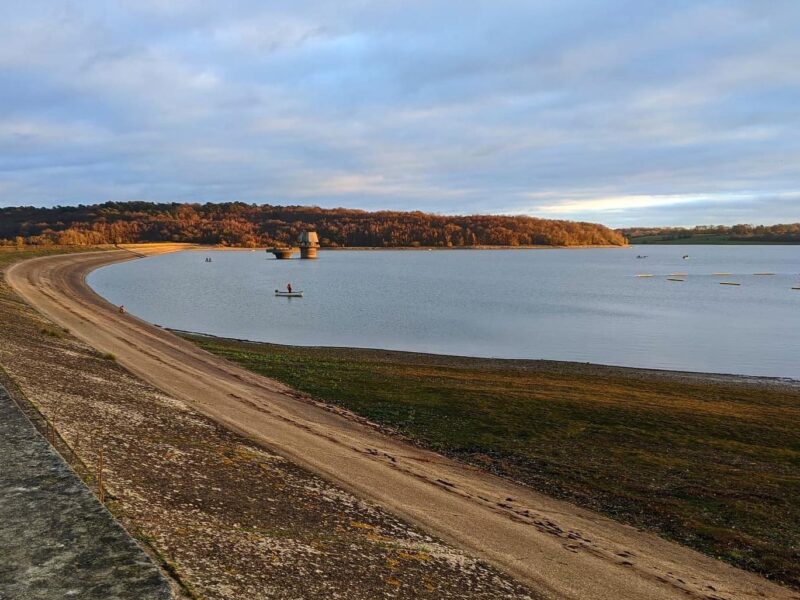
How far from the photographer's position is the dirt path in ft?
28.1

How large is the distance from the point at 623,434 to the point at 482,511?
7.89 meters

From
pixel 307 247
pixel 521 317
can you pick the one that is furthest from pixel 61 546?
pixel 307 247

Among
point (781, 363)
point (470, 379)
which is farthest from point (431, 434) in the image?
point (781, 363)

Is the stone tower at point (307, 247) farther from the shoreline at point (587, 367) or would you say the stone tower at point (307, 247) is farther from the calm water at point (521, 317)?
the shoreline at point (587, 367)

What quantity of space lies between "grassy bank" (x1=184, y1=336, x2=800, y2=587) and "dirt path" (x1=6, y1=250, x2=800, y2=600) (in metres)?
0.82

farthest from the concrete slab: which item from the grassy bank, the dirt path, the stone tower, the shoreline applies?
the stone tower

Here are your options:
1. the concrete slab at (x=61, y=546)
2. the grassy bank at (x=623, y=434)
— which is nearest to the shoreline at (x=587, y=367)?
the grassy bank at (x=623, y=434)

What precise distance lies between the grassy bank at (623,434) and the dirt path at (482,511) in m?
0.82

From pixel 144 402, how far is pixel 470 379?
14382mm

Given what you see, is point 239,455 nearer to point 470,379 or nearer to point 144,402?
point 144,402

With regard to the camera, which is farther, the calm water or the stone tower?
the stone tower

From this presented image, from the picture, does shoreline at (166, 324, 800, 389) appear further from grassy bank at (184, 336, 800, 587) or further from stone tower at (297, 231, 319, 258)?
stone tower at (297, 231, 319, 258)

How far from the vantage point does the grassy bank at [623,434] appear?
1136cm

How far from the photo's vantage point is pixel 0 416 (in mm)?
7176
